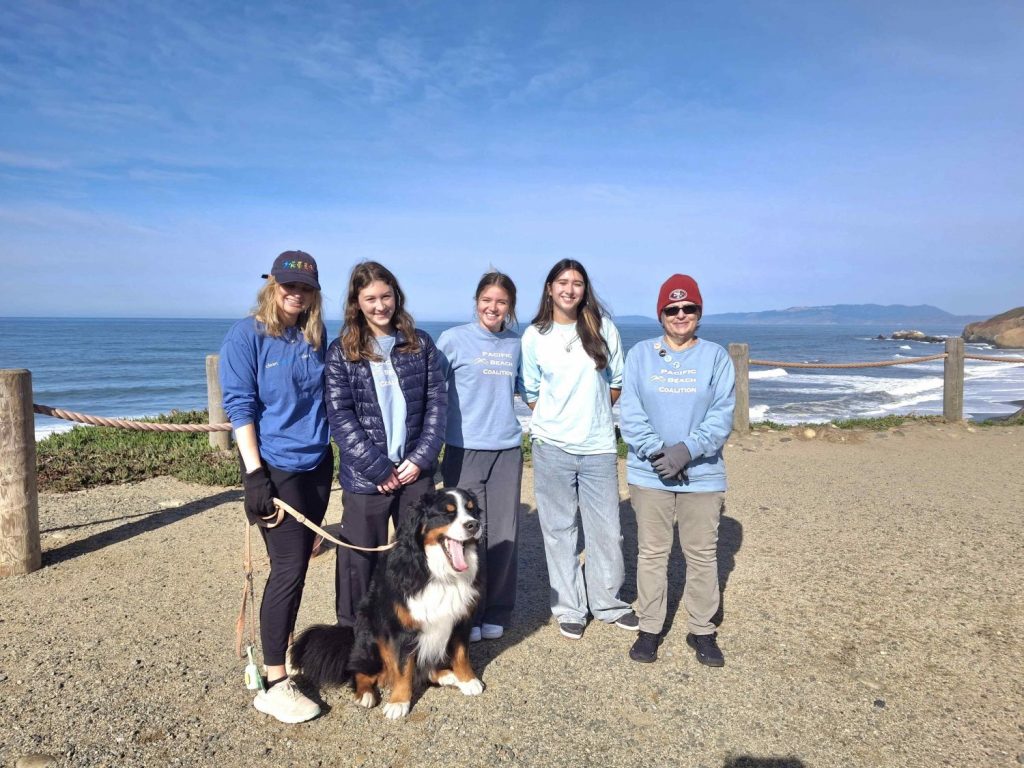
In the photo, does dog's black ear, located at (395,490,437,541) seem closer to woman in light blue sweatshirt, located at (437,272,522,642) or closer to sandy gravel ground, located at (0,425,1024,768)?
woman in light blue sweatshirt, located at (437,272,522,642)

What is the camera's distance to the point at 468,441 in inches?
136

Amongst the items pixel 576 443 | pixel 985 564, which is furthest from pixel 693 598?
pixel 985 564

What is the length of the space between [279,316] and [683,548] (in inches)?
90.5

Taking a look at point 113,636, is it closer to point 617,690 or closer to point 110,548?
point 110,548

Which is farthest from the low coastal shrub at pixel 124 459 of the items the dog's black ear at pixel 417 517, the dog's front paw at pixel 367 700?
the dog's black ear at pixel 417 517

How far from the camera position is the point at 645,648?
339 centimetres

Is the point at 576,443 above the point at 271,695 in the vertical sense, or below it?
above

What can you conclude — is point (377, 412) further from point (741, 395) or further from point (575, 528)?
point (741, 395)

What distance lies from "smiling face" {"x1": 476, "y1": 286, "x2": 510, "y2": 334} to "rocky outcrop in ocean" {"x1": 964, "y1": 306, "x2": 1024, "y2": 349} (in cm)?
5111

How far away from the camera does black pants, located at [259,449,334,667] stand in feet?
9.59

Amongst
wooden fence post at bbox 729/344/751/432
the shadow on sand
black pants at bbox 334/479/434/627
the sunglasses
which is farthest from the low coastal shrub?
wooden fence post at bbox 729/344/751/432

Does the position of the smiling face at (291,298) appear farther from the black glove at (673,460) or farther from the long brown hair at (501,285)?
the black glove at (673,460)

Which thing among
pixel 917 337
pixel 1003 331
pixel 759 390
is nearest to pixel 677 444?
pixel 759 390

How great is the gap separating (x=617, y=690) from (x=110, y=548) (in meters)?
3.97
